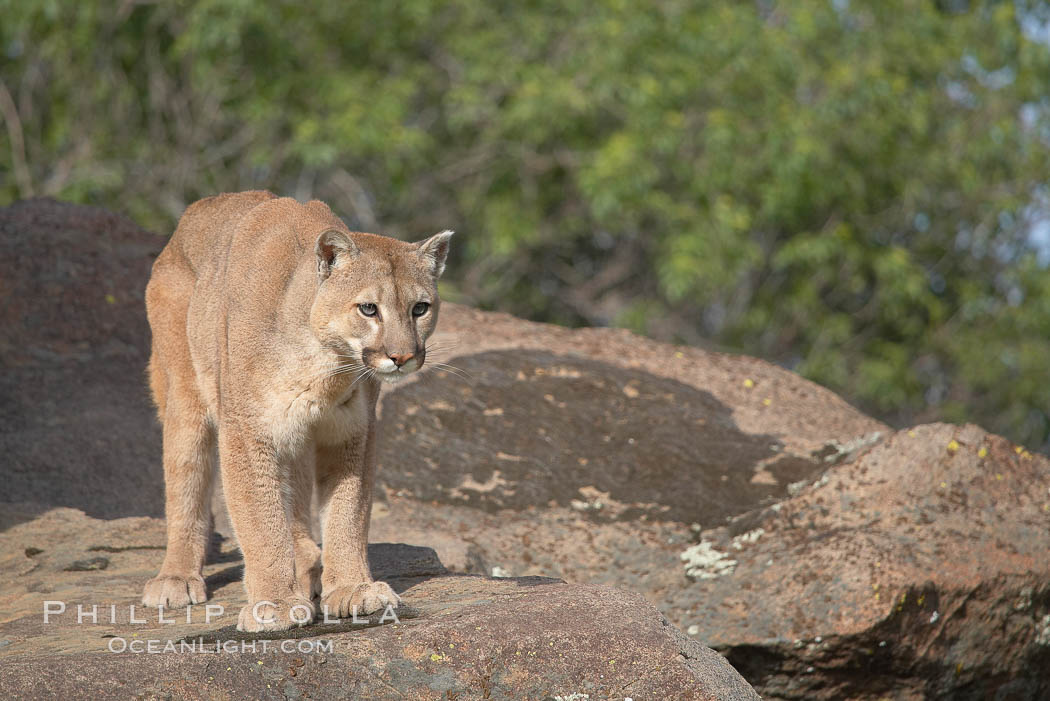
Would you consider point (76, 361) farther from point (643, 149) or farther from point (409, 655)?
point (643, 149)

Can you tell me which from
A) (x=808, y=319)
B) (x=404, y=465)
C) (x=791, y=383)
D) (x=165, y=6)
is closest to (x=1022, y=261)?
(x=808, y=319)

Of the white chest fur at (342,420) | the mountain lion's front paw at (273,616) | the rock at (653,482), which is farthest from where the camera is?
the rock at (653,482)

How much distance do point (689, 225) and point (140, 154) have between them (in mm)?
7607

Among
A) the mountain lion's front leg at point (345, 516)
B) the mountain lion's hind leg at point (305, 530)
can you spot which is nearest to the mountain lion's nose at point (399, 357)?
the mountain lion's front leg at point (345, 516)

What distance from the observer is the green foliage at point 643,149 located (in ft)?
54.6

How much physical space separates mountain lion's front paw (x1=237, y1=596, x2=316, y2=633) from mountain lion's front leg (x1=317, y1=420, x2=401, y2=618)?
15 cm

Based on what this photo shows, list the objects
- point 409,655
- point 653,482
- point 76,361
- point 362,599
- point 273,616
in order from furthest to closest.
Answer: point 76,361 < point 653,482 < point 362,599 < point 273,616 < point 409,655

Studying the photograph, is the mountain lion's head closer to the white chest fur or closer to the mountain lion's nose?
the mountain lion's nose

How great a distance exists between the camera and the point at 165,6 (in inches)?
666

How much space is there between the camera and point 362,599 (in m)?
5.04

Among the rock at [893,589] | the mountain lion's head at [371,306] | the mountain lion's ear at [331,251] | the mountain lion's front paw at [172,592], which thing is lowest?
the rock at [893,589]

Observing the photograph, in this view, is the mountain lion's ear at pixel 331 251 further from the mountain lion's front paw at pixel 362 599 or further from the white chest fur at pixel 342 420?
the mountain lion's front paw at pixel 362 599

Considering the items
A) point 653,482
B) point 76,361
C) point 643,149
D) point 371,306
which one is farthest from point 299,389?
point 643,149

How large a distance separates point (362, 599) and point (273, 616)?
35cm
